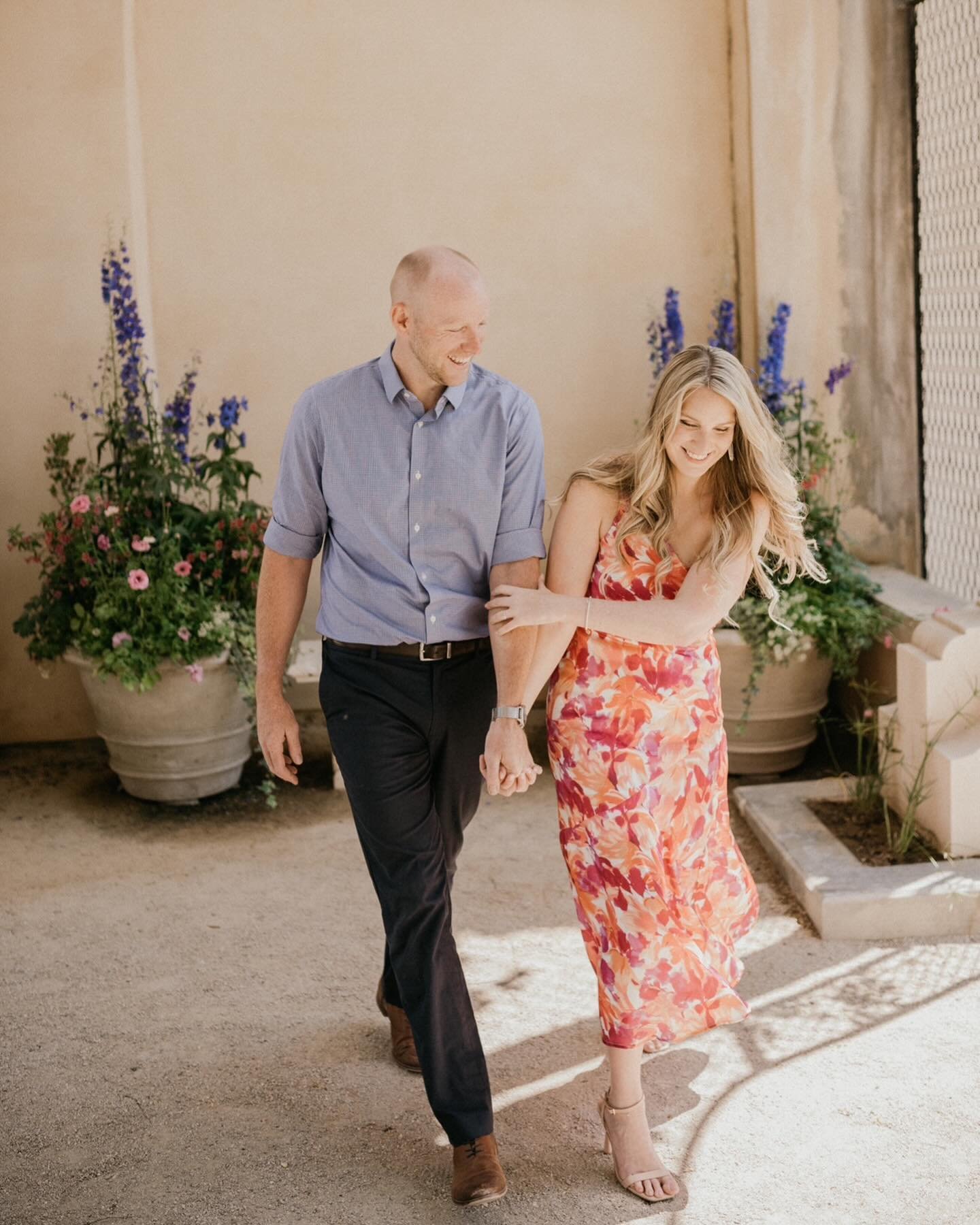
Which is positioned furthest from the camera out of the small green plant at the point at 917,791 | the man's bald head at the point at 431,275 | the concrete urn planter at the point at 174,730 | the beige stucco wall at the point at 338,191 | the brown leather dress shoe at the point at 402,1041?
the beige stucco wall at the point at 338,191

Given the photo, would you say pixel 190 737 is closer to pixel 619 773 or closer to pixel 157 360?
pixel 157 360

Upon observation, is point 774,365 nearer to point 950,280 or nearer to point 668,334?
point 668,334

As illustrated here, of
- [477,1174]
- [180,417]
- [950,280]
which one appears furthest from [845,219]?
[477,1174]

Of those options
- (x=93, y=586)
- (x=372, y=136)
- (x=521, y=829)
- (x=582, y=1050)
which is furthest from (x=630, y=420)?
(x=582, y=1050)

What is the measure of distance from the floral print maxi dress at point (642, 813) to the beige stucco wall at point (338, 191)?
3401 millimetres

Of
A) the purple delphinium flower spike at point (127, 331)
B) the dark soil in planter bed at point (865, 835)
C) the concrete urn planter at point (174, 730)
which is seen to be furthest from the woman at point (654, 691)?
the purple delphinium flower spike at point (127, 331)

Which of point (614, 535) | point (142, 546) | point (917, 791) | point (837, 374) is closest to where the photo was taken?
point (614, 535)

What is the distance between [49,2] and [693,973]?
197 inches

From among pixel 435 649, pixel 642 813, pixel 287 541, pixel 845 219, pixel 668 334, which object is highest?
pixel 845 219

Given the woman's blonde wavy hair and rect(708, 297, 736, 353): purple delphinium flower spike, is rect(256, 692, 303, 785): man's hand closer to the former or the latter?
the woman's blonde wavy hair

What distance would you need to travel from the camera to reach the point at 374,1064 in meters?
3.48

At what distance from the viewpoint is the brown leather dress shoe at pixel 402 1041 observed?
345 cm

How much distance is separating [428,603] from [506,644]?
0.20 metres

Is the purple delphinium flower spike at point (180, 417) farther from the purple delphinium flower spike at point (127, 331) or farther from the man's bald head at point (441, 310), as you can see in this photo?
the man's bald head at point (441, 310)
